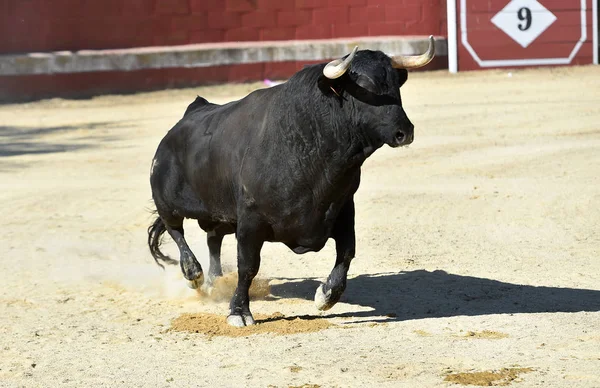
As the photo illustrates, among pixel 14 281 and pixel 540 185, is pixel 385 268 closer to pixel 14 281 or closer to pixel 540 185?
pixel 14 281

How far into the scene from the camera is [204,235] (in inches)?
351

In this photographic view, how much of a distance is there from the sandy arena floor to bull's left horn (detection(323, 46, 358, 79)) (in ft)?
4.45

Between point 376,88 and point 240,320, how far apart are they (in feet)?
4.98

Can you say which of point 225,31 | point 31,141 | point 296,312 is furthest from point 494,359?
point 225,31

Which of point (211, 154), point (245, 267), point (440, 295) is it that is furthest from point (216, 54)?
point (245, 267)

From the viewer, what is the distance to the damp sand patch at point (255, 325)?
5938 mm

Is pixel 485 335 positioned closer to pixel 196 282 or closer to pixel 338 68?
pixel 338 68

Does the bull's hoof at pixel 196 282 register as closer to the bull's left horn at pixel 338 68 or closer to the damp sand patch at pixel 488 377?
the bull's left horn at pixel 338 68

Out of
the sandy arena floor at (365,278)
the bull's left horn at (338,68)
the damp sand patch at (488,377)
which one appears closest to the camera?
the damp sand patch at (488,377)

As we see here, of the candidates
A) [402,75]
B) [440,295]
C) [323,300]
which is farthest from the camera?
[440,295]

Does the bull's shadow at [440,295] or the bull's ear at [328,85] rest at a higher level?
the bull's ear at [328,85]

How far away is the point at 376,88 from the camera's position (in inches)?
219

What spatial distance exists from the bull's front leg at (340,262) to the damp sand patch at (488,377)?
3.95 ft

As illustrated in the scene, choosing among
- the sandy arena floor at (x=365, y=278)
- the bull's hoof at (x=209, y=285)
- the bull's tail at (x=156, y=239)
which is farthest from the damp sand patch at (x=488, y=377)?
the bull's tail at (x=156, y=239)
